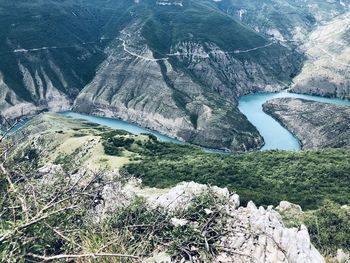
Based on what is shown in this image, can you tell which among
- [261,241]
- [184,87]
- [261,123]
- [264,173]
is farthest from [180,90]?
[261,241]

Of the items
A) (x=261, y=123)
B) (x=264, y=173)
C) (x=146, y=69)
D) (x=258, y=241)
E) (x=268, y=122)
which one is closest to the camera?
(x=258, y=241)

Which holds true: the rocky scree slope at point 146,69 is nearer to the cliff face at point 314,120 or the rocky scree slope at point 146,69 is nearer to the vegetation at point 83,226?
the cliff face at point 314,120

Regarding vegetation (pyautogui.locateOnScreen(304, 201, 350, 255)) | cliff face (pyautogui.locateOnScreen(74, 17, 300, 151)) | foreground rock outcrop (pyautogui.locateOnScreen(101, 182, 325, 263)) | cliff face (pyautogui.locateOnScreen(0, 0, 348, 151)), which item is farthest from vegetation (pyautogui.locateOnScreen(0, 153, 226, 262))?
cliff face (pyautogui.locateOnScreen(0, 0, 348, 151))

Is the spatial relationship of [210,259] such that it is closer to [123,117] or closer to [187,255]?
[187,255]

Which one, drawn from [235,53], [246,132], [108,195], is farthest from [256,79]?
[108,195]

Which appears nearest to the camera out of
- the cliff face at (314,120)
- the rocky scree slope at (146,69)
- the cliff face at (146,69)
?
the cliff face at (314,120)

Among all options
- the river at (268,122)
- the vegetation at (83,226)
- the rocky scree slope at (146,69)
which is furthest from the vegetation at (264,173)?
the rocky scree slope at (146,69)

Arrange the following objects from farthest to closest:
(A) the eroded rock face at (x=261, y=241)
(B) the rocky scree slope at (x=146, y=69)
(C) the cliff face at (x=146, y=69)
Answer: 1. (B) the rocky scree slope at (x=146, y=69)
2. (C) the cliff face at (x=146, y=69)
3. (A) the eroded rock face at (x=261, y=241)

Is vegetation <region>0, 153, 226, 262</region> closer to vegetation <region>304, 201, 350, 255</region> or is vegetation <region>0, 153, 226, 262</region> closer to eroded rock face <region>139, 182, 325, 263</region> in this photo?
eroded rock face <region>139, 182, 325, 263</region>

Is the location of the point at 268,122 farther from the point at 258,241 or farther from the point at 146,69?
the point at 258,241
